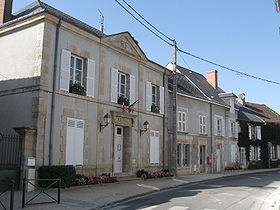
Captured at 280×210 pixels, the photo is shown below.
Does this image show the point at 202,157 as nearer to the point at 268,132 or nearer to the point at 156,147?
the point at 156,147

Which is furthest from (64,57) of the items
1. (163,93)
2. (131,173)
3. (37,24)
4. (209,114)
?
(209,114)

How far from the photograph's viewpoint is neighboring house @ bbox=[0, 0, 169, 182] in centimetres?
1254

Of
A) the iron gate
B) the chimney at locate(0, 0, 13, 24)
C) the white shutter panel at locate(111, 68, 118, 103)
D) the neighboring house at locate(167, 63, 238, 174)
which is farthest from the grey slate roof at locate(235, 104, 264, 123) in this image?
the iron gate

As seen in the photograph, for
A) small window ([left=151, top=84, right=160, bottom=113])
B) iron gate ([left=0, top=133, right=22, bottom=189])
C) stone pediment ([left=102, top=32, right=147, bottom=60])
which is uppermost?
stone pediment ([left=102, top=32, right=147, bottom=60])

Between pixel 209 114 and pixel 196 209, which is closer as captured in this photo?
pixel 196 209

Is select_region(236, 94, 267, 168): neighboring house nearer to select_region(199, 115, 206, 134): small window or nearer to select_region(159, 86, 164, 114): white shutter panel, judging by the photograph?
select_region(199, 115, 206, 134): small window

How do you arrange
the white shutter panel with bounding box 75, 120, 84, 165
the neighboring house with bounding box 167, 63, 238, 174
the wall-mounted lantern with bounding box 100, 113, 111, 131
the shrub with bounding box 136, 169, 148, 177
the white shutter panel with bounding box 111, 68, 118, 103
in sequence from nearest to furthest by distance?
the white shutter panel with bounding box 75, 120, 84, 165, the wall-mounted lantern with bounding box 100, 113, 111, 131, the white shutter panel with bounding box 111, 68, 118, 103, the shrub with bounding box 136, 169, 148, 177, the neighboring house with bounding box 167, 63, 238, 174

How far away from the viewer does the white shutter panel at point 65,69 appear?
13.2 m

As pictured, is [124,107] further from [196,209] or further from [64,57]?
[196,209]

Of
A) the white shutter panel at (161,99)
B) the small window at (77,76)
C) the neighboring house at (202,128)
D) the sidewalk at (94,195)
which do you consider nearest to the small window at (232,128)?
the neighboring house at (202,128)

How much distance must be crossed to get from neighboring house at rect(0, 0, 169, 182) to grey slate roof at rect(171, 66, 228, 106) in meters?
6.46

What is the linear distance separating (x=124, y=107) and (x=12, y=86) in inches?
204

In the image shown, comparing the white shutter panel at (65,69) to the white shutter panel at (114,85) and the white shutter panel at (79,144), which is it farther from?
the white shutter panel at (114,85)

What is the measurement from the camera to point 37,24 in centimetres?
1301
